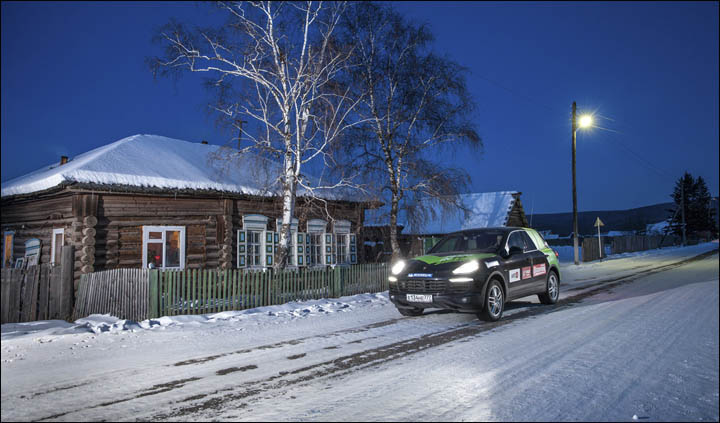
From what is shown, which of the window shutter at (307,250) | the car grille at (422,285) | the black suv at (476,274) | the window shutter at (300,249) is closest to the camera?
the black suv at (476,274)

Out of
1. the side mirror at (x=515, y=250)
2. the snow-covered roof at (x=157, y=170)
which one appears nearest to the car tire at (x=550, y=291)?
the side mirror at (x=515, y=250)

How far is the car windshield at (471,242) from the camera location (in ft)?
31.2

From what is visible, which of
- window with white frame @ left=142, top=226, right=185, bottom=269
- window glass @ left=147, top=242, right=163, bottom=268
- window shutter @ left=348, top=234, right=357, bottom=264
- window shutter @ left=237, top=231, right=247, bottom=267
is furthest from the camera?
window shutter @ left=348, top=234, right=357, bottom=264

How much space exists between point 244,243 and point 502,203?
2368cm

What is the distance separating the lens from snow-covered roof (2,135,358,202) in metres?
13.8

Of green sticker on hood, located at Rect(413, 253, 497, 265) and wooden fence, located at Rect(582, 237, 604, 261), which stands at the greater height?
green sticker on hood, located at Rect(413, 253, 497, 265)

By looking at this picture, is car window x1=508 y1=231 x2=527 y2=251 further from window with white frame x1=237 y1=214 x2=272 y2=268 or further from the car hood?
window with white frame x1=237 y1=214 x2=272 y2=268

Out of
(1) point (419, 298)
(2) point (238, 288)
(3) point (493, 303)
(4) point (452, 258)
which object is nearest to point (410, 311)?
(1) point (419, 298)

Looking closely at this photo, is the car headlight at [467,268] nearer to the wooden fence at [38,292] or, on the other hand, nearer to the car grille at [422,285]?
the car grille at [422,285]

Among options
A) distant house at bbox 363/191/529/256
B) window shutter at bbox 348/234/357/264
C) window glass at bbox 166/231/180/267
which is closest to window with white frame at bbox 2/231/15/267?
window glass at bbox 166/231/180/267

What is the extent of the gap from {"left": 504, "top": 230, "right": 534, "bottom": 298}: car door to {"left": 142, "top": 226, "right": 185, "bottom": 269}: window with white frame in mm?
11448

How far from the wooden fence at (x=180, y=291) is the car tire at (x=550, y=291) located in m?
6.50

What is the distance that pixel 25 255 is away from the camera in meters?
16.8

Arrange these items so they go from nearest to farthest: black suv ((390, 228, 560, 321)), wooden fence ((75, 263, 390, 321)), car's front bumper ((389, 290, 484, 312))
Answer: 1. car's front bumper ((389, 290, 484, 312))
2. black suv ((390, 228, 560, 321))
3. wooden fence ((75, 263, 390, 321))
